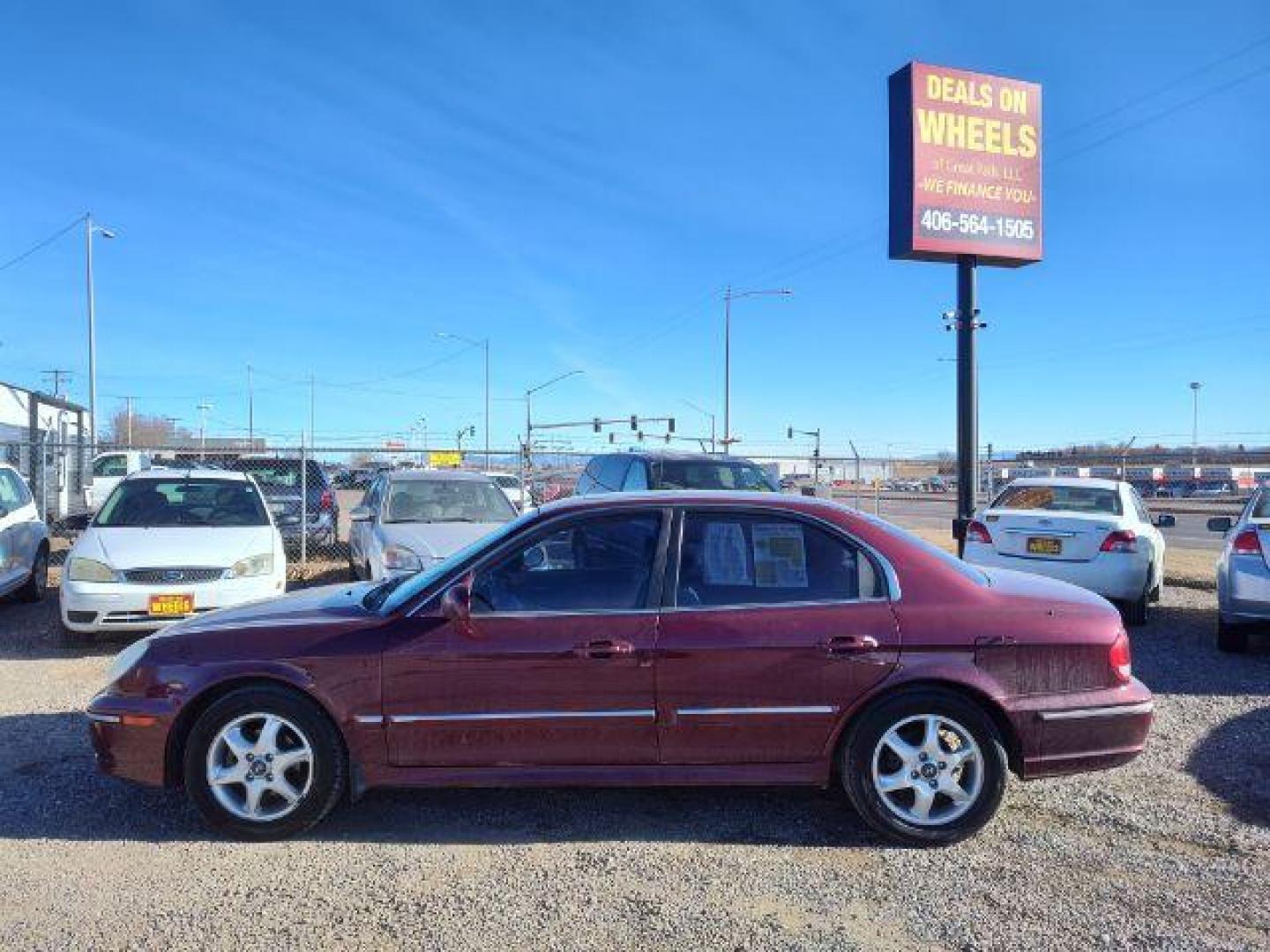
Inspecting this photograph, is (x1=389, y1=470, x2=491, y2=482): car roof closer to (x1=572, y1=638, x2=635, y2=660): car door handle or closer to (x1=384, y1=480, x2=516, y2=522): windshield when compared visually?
(x1=384, y1=480, x2=516, y2=522): windshield

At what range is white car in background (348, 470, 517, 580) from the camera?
9.16 m

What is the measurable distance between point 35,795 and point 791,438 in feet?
174

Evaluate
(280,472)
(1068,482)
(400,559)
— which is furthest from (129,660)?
(280,472)

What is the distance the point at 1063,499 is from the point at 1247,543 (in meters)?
2.62

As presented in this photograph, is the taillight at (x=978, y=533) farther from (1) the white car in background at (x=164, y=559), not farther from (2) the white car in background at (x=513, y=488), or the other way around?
(1) the white car in background at (x=164, y=559)

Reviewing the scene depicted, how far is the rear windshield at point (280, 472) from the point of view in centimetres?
1414

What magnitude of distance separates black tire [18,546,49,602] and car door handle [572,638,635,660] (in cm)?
851

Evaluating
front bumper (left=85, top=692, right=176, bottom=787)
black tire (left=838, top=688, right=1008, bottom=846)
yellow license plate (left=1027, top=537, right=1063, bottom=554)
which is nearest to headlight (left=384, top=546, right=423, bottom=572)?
front bumper (left=85, top=692, right=176, bottom=787)

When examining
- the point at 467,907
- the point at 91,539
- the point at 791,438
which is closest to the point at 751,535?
the point at 467,907

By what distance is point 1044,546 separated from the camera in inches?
→ 371

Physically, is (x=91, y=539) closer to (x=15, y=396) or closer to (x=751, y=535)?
(x=751, y=535)

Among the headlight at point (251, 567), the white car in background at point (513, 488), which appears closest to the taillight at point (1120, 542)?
the white car in background at point (513, 488)

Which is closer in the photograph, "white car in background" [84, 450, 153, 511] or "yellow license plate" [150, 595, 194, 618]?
"yellow license plate" [150, 595, 194, 618]

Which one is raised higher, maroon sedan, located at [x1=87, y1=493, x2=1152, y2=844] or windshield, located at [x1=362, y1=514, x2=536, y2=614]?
windshield, located at [x1=362, y1=514, x2=536, y2=614]
